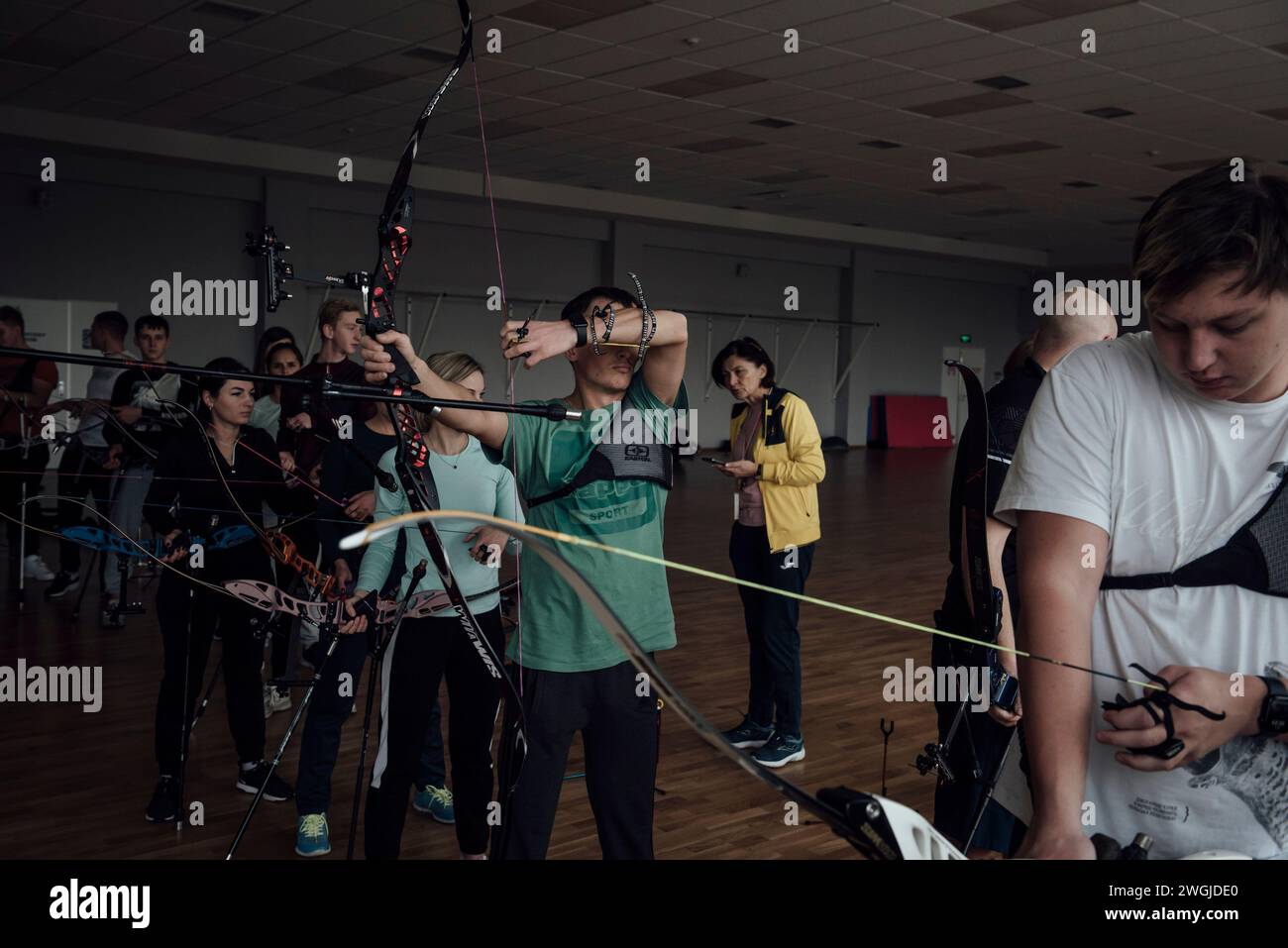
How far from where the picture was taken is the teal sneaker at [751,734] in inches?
160

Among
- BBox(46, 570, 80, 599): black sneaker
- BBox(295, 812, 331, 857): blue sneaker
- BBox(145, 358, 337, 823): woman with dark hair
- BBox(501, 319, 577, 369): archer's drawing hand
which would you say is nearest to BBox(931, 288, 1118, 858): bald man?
BBox(501, 319, 577, 369): archer's drawing hand

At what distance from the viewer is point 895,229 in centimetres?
1811

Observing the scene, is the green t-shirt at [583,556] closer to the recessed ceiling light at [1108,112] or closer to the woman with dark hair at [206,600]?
the woman with dark hair at [206,600]

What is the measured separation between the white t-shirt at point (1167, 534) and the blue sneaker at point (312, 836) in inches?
93.0

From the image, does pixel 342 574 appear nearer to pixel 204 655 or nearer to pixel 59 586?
pixel 204 655

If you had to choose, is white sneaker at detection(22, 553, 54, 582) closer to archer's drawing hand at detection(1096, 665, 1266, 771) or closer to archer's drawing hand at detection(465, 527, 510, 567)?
archer's drawing hand at detection(465, 527, 510, 567)

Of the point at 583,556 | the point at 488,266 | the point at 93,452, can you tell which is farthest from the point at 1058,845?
the point at 488,266

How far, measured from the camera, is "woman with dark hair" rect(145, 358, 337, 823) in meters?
3.37

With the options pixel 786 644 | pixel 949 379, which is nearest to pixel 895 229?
pixel 949 379

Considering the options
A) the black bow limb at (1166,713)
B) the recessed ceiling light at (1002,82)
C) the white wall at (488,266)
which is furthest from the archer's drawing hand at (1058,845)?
the white wall at (488,266)

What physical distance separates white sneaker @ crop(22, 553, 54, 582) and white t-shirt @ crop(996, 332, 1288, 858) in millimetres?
7002

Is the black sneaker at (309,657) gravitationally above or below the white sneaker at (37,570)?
below

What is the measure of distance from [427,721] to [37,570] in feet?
17.7

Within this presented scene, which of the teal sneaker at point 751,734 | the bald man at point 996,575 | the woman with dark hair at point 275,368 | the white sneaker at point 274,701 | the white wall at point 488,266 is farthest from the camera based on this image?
the white wall at point 488,266
